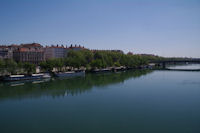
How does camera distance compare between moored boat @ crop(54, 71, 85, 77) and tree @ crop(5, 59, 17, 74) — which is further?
moored boat @ crop(54, 71, 85, 77)

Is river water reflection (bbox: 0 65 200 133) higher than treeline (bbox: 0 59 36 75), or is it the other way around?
treeline (bbox: 0 59 36 75)

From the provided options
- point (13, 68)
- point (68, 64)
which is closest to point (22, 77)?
point (13, 68)

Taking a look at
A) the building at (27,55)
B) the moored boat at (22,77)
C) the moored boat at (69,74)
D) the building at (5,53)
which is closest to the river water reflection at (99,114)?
the moored boat at (22,77)

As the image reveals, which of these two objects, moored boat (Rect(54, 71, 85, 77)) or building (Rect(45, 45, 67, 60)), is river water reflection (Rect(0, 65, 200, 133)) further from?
building (Rect(45, 45, 67, 60))

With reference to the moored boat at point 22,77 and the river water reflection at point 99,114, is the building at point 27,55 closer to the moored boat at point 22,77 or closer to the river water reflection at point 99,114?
the moored boat at point 22,77

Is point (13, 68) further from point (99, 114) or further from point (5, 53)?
point (99, 114)

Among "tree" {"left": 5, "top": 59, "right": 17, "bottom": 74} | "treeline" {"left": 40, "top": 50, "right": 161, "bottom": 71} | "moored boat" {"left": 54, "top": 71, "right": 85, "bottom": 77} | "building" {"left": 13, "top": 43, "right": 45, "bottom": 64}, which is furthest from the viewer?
"building" {"left": 13, "top": 43, "right": 45, "bottom": 64}

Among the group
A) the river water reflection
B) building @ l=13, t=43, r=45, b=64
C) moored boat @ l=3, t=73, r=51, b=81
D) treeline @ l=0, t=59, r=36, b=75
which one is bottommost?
the river water reflection

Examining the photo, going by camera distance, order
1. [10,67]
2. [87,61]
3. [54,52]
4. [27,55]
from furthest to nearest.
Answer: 1. [54,52]
2. [87,61]
3. [27,55]
4. [10,67]

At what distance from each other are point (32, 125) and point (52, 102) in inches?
142

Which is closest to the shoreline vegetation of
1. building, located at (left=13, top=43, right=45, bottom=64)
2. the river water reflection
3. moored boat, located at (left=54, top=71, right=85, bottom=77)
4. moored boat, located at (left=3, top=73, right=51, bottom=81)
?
moored boat, located at (left=3, top=73, right=51, bottom=81)

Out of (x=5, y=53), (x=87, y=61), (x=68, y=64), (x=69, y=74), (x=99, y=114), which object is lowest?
(x=99, y=114)

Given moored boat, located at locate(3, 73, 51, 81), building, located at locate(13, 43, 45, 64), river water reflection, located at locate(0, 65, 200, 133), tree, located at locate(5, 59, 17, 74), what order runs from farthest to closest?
1. building, located at locate(13, 43, 45, 64)
2. tree, located at locate(5, 59, 17, 74)
3. moored boat, located at locate(3, 73, 51, 81)
4. river water reflection, located at locate(0, 65, 200, 133)

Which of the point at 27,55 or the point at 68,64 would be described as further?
the point at 27,55
